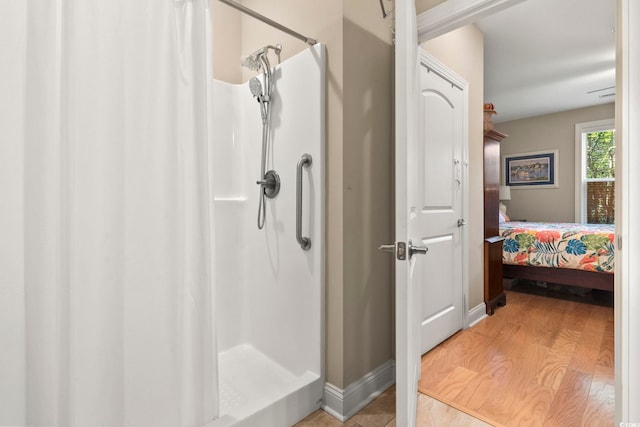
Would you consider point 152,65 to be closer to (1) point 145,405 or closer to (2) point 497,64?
(1) point 145,405

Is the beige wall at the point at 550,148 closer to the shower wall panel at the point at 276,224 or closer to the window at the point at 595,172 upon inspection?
the window at the point at 595,172

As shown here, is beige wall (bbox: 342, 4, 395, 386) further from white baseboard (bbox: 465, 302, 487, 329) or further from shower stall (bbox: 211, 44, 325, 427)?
white baseboard (bbox: 465, 302, 487, 329)

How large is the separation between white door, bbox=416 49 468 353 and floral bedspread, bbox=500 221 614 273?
150 centimetres

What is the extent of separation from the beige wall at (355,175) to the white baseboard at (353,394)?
1.4 inches

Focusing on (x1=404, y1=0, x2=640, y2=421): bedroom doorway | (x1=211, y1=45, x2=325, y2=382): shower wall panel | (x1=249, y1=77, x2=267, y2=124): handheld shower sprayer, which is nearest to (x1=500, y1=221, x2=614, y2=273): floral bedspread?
(x1=404, y1=0, x2=640, y2=421): bedroom doorway

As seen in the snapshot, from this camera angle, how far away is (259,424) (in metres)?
1.34

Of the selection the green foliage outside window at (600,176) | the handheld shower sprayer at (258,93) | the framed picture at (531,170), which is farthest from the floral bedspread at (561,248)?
the handheld shower sprayer at (258,93)

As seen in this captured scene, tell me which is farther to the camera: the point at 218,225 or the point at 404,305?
the point at 218,225

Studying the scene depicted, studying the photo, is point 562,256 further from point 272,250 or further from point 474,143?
point 272,250

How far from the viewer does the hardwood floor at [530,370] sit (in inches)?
62.4

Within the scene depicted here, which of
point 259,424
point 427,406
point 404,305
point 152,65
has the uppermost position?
point 152,65

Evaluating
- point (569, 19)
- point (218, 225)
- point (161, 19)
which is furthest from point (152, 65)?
point (569, 19)

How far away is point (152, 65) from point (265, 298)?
139cm

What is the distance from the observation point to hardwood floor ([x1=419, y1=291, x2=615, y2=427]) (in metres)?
1.59
